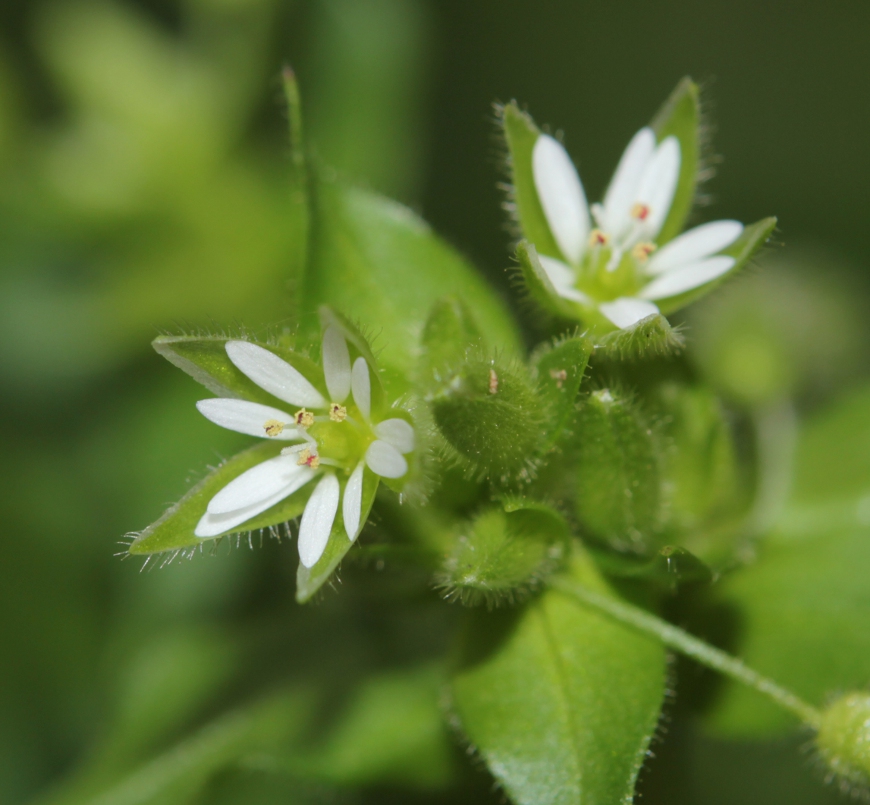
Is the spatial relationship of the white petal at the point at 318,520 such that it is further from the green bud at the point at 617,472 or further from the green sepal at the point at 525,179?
the green sepal at the point at 525,179

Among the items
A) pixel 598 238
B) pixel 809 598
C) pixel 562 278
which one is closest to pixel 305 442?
pixel 562 278

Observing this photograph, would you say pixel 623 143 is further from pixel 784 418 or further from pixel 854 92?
pixel 784 418

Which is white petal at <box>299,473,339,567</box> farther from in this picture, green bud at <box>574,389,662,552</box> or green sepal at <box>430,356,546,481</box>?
green bud at <box>574,389,662,552</box>

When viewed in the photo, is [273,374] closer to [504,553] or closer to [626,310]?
[504,553]

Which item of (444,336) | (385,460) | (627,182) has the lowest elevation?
(385,460)

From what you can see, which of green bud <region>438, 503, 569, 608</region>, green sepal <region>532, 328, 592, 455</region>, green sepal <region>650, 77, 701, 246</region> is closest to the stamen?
green bud <region>438, 503, 569, 608</region>

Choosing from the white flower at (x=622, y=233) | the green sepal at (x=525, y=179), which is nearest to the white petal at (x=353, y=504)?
the white flower at (x=622, y=233)
